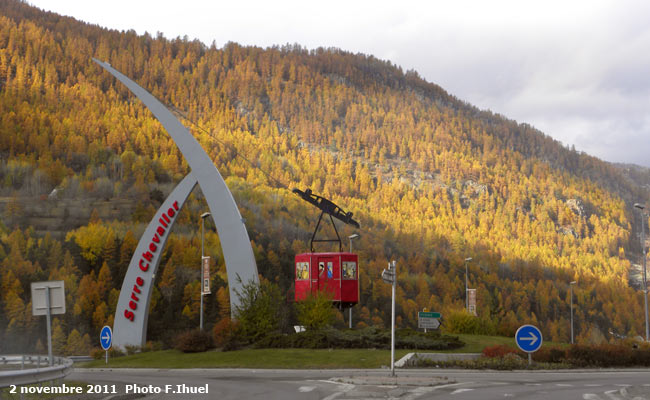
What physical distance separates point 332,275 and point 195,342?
370 inches

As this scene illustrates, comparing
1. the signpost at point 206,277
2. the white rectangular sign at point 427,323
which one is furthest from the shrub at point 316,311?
the signpost at point 206,277

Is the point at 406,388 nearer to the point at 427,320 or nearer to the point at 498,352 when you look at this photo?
the point at 498,352

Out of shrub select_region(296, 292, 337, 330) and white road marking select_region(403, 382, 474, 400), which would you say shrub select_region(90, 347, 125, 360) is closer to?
shrub select_region(296, 292, 337, 330)

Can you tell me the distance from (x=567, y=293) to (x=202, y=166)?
140 m

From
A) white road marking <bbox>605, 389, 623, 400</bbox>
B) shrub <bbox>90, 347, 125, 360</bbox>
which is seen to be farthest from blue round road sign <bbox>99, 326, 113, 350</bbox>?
white road marking <bbox>605, 389, 623, 400</bbox>

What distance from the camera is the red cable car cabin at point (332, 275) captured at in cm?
4681

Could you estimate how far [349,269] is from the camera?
4725cm

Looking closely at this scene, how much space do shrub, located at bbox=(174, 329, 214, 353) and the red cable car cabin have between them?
7.10 meters

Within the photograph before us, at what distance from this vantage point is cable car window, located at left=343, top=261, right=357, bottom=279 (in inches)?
1852

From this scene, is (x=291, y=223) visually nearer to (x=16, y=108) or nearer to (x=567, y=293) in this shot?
(x=567, y=293)

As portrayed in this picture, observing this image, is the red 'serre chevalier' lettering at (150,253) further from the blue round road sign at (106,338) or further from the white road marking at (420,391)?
the white road marking at (420,391)

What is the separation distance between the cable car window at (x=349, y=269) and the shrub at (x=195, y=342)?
9.27 metres

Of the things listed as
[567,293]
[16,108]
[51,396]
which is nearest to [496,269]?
[567,293]

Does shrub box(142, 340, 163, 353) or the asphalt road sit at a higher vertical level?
the asphalt road
